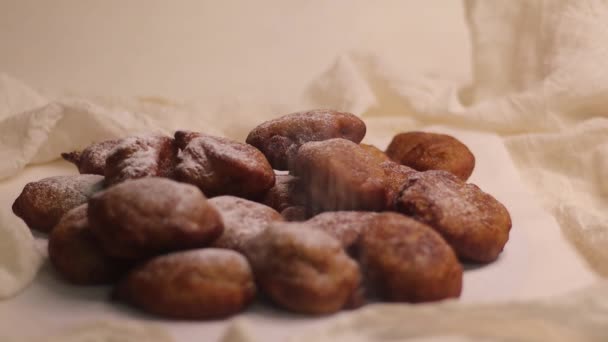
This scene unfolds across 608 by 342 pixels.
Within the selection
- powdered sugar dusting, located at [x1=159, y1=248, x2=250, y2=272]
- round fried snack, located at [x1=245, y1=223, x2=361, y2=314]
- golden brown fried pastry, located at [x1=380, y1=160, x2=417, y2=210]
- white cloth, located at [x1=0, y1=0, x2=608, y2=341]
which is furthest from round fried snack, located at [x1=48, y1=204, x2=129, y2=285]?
white cloth, located at [x1=0, y1=0, x2=608, y2=341]

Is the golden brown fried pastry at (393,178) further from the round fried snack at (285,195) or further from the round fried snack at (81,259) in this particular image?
the round fried snack at (81,259)

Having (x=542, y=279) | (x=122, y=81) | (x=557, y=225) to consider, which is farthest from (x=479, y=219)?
(x=122, y=81)

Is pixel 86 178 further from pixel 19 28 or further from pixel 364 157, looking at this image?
pixel 19 28

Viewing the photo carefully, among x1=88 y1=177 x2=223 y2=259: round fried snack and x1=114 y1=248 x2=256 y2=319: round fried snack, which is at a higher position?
x1=88 y1=177 x2=223 y2=259: round fried snack

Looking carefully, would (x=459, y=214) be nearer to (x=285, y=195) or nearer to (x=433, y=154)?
(x=285, y=195)

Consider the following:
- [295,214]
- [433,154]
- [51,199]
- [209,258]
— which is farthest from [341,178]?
[51,199]

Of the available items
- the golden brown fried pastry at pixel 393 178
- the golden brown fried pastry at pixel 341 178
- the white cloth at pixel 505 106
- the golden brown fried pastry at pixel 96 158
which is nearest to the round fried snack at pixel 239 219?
the golden brown fried pastry at pixel 341 178

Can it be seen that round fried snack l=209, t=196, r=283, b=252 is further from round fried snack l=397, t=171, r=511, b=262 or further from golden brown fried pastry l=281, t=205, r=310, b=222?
round fried snack l=397, t=171, r=511, b=262
